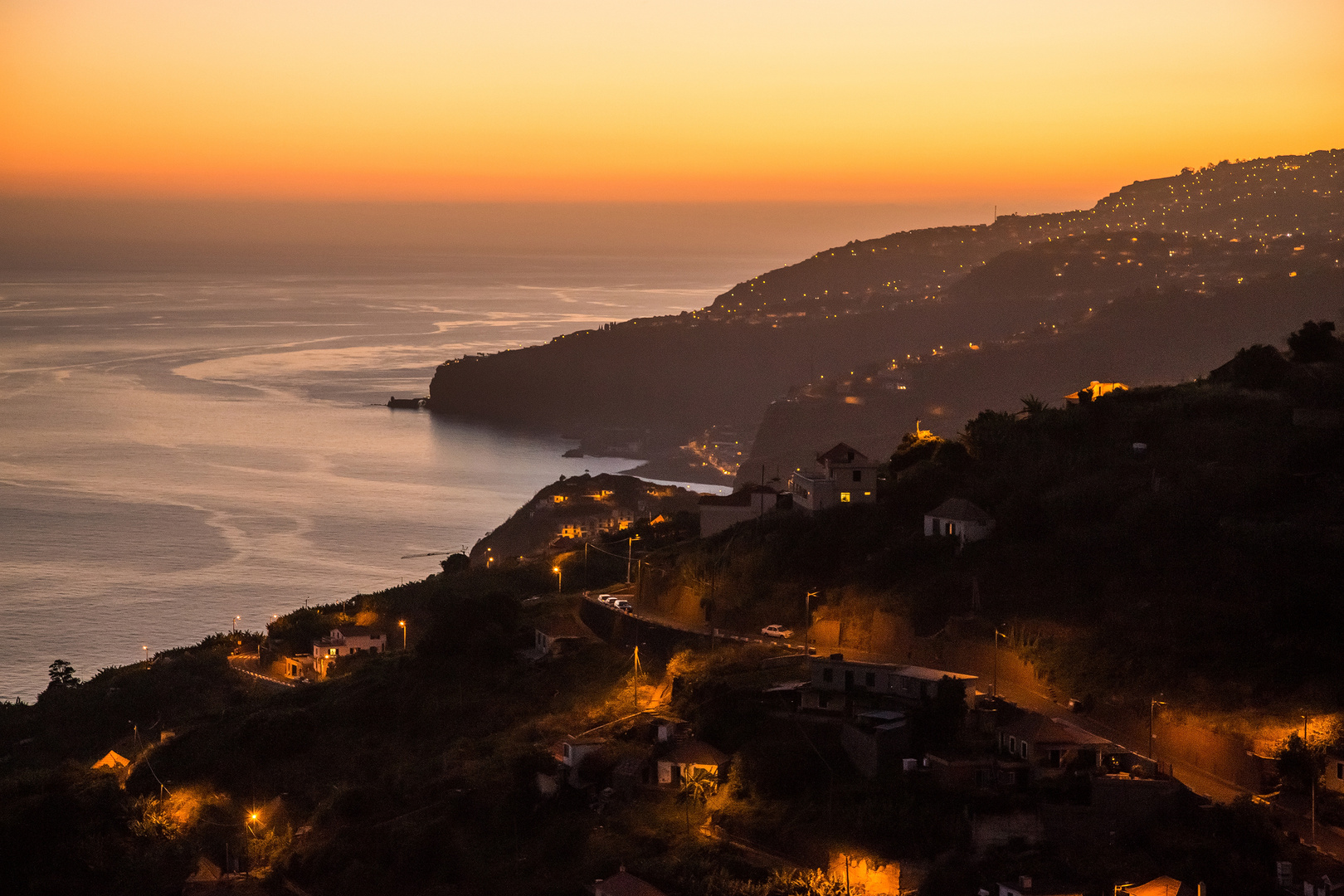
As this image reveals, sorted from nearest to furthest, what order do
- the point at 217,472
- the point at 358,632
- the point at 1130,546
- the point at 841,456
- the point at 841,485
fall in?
the point at 1130,546 → the point at 841,485 → the point at 841,456 → the point at 358,632 → the point at 217,472

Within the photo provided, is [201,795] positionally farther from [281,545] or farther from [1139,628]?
[281,545]

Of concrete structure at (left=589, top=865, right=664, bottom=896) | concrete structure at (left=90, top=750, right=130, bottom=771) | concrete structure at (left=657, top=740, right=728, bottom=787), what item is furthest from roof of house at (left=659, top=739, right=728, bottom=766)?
concrete structure at (left=90, top=750, right=130, bottom=771)

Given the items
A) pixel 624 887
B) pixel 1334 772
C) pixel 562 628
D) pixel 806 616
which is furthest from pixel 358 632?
pixel 1334 772

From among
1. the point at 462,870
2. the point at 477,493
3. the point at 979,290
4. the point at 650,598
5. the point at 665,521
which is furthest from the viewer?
the point at 979,290

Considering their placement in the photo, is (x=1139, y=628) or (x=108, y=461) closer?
(x=1139, y=628)

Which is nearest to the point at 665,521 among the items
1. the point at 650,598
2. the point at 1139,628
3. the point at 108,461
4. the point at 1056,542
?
the point at 650,598

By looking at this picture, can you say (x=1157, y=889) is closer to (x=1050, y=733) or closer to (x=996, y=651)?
(x=1050, y=733)

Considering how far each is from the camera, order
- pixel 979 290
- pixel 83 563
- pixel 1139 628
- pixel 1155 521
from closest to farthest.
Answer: pixel 1139 628 → pixel 1155 521 → pixel 83 563 → pixel 979 290
